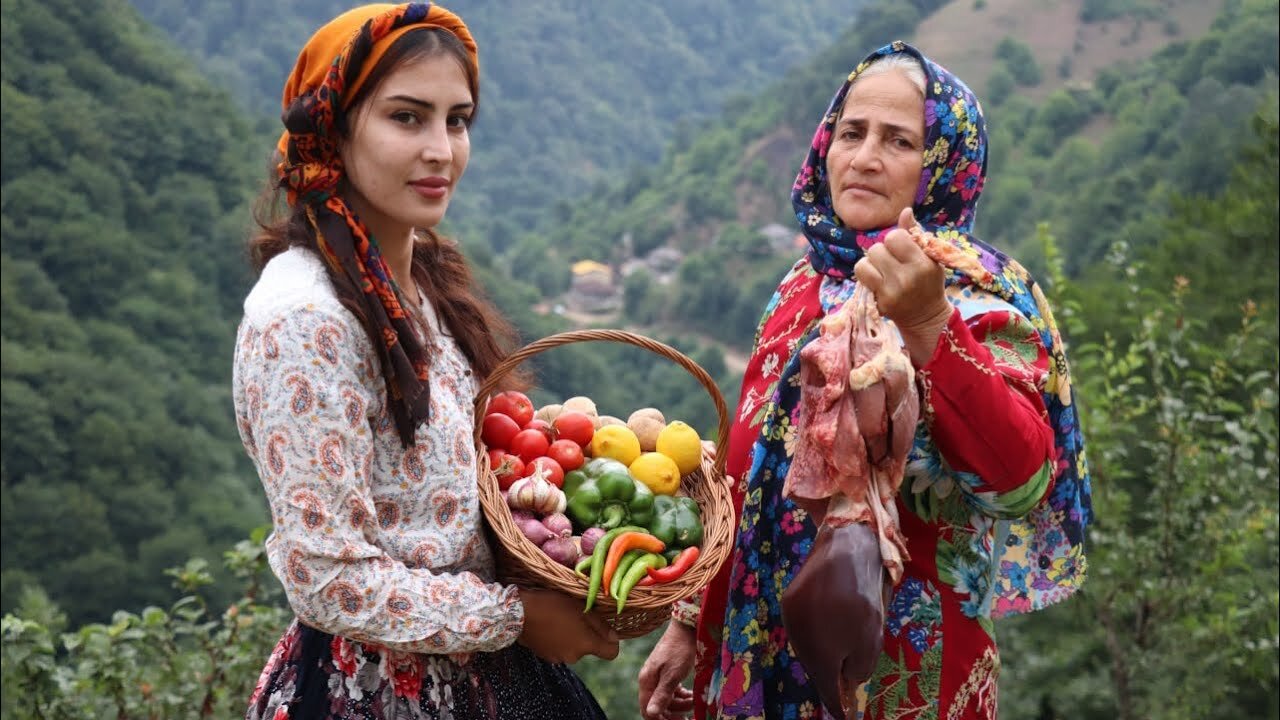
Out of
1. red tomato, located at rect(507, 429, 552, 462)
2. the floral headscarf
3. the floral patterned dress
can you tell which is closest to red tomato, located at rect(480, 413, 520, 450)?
A: red tomato, located at rect(507, 429, 552, 462)

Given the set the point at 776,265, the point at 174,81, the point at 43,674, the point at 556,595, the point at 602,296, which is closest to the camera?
the point at 556,595

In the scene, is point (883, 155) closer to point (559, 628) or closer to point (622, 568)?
point (622, 568)

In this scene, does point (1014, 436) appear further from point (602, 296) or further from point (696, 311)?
point (602, 296)

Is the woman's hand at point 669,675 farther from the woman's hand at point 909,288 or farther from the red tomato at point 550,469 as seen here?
the woman's hand at point 909,288

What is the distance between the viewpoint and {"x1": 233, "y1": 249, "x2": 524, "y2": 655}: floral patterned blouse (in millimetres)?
2279

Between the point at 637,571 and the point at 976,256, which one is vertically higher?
the point at 976,256

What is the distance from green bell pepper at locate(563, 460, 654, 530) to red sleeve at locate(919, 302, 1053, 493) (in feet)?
2.15

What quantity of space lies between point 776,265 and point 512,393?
66.6 m

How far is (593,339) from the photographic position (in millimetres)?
2863

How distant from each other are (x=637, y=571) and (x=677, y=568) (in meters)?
0.13

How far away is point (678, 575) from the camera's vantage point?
2637 mm

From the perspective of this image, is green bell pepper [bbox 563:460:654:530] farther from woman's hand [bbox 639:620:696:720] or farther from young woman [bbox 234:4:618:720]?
woman's hand [bbox 639:620:696:720]

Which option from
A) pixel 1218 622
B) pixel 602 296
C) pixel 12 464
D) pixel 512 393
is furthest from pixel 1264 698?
pixel 602 296

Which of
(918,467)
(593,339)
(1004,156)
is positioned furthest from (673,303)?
(918,467)
